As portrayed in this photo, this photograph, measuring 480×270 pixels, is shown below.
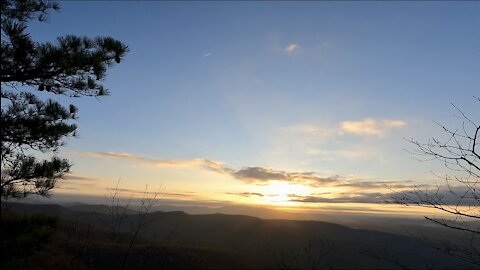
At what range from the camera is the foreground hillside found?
46.4m

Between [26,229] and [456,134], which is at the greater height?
[456,134]

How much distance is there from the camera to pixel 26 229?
26.8ft

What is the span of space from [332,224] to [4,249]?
153 m

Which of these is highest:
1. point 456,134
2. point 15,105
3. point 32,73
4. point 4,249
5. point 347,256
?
point 32,73

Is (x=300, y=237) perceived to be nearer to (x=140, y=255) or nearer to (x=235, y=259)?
(x=235, y=259)

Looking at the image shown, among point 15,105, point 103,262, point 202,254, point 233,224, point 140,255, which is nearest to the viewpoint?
point 15,105

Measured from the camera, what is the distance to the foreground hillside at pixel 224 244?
46.4m

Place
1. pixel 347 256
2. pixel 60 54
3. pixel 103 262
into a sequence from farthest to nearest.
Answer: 1. pixel 347 256
2. pixel 103 262
3. pixel 60 54

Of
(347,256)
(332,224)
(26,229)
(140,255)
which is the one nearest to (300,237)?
(347,256)

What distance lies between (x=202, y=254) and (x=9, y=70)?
5108 centimetres

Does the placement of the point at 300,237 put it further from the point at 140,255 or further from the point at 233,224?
the point at 140,255

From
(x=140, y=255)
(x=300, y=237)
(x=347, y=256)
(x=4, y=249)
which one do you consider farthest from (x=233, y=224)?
(x=4, y=249)

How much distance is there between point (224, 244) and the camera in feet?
351

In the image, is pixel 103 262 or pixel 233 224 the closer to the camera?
pixel 103 262
